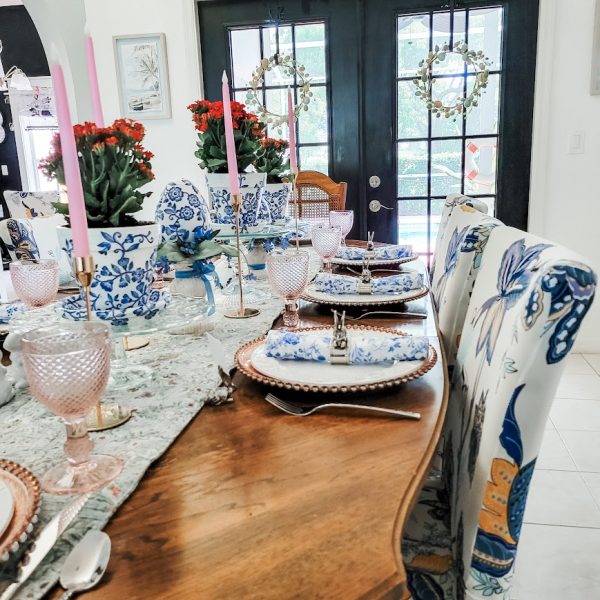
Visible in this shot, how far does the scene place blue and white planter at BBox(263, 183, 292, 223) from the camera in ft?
6.56

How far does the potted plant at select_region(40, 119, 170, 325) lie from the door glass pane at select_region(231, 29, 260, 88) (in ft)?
8.72

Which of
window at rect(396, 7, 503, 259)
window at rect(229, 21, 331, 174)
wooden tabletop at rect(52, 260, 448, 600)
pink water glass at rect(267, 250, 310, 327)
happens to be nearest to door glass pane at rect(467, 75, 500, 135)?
→ window at rect(396, 7, 503, 259)

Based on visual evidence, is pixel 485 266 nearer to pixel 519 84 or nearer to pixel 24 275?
pixel 24 275

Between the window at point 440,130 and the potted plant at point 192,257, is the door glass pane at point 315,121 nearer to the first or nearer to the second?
the window at point 440,130

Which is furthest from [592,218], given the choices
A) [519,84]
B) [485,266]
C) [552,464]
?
[485,266]

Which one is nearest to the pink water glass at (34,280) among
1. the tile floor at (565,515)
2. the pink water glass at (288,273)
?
the pink water glass at (288,273)

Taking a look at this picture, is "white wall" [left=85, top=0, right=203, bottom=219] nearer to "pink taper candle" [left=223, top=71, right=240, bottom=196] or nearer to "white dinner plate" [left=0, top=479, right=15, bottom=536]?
"pink taper candle" [left=223, top=71, right=240, bottom=196]

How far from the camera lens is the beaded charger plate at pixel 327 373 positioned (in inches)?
31.2

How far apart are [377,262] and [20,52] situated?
16.9 ft

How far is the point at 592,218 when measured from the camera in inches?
121

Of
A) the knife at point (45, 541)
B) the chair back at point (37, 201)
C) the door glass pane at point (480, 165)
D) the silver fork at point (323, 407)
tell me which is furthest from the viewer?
the door glass pane at point (480, 165)

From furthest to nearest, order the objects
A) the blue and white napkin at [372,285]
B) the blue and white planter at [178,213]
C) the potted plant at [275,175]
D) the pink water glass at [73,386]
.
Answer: the potted plant at [275,175] → the blue and white napkin at [372,285] → the blue and white planter at [178,213] → the pink water glass at [73,386]

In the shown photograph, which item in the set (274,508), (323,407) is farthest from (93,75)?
(274,508)

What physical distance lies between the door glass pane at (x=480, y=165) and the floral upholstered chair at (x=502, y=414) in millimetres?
2451
